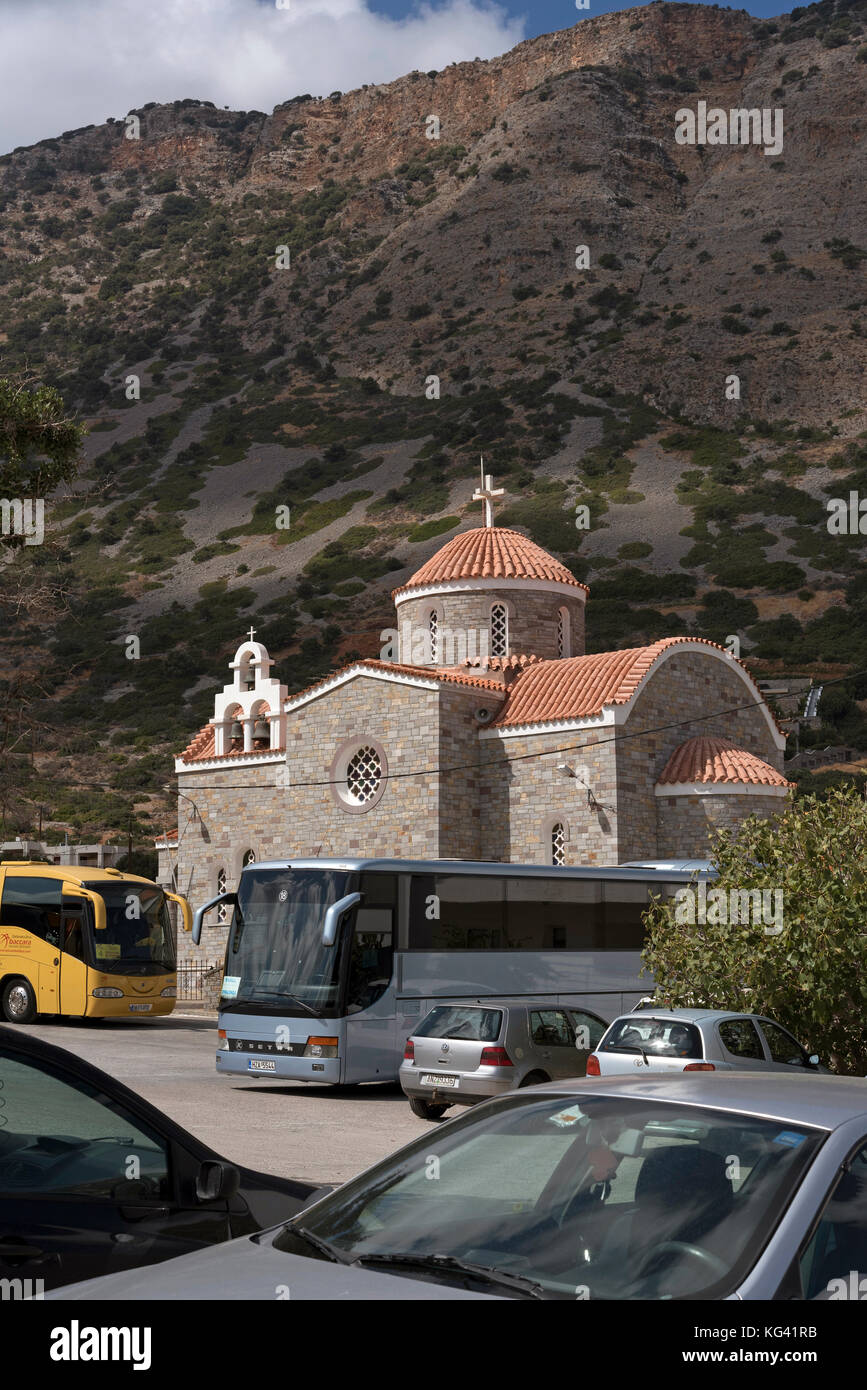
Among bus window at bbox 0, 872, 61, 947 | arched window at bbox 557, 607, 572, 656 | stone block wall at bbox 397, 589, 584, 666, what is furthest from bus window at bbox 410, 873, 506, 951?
arched window at bbox 557, 607, 572, 656

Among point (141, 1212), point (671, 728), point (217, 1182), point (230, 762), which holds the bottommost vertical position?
point (141, 1212)

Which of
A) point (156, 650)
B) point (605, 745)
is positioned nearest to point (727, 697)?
point (605, 745)

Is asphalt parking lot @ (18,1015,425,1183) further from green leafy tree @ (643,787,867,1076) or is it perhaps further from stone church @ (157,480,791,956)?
stone church @ (157,480,791,956)

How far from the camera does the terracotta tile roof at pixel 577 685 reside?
3036cm

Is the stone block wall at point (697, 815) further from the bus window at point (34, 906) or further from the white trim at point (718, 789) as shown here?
the bus window at point (34, 906)

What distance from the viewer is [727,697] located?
109 feet

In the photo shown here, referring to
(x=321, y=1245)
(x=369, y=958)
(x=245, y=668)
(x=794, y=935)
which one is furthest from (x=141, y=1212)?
(x=245, y=668)

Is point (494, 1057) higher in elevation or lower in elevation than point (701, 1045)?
lower

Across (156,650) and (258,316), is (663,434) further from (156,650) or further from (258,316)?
(258,316)

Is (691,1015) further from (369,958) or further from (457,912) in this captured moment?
(457,912)

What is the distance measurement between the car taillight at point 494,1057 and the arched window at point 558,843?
1510cm

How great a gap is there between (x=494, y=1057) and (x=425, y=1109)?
4.27 feet

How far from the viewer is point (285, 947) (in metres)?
18.5
